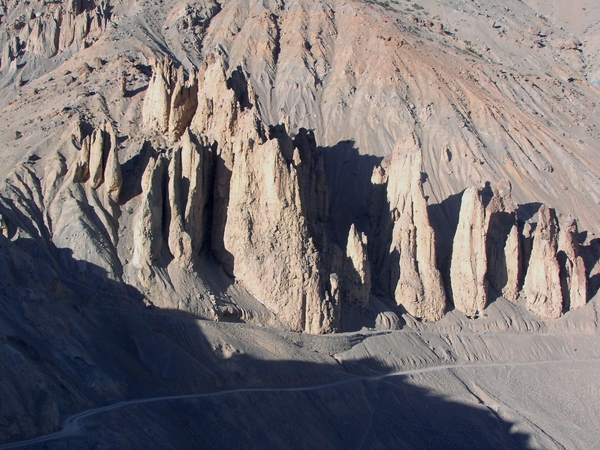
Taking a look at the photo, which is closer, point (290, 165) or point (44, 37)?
point (290, 165)

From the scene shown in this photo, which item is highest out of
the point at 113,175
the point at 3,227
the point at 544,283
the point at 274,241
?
the point at 113,175

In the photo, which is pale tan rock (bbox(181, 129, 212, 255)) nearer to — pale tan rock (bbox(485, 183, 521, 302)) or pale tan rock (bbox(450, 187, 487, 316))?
pale tan rock (bbox(450, 187, 487, 316))

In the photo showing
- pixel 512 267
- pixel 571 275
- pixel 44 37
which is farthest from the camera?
pixel 44 37

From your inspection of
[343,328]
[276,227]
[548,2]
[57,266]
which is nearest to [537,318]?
[343,328]

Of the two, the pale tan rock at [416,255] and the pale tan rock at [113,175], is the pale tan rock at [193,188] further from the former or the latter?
the pale tan rock at [416,255]

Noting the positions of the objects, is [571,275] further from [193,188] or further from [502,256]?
[193,188]

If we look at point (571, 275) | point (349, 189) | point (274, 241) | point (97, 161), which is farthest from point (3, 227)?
point (571, 275)

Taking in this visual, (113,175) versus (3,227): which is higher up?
(113,175)
